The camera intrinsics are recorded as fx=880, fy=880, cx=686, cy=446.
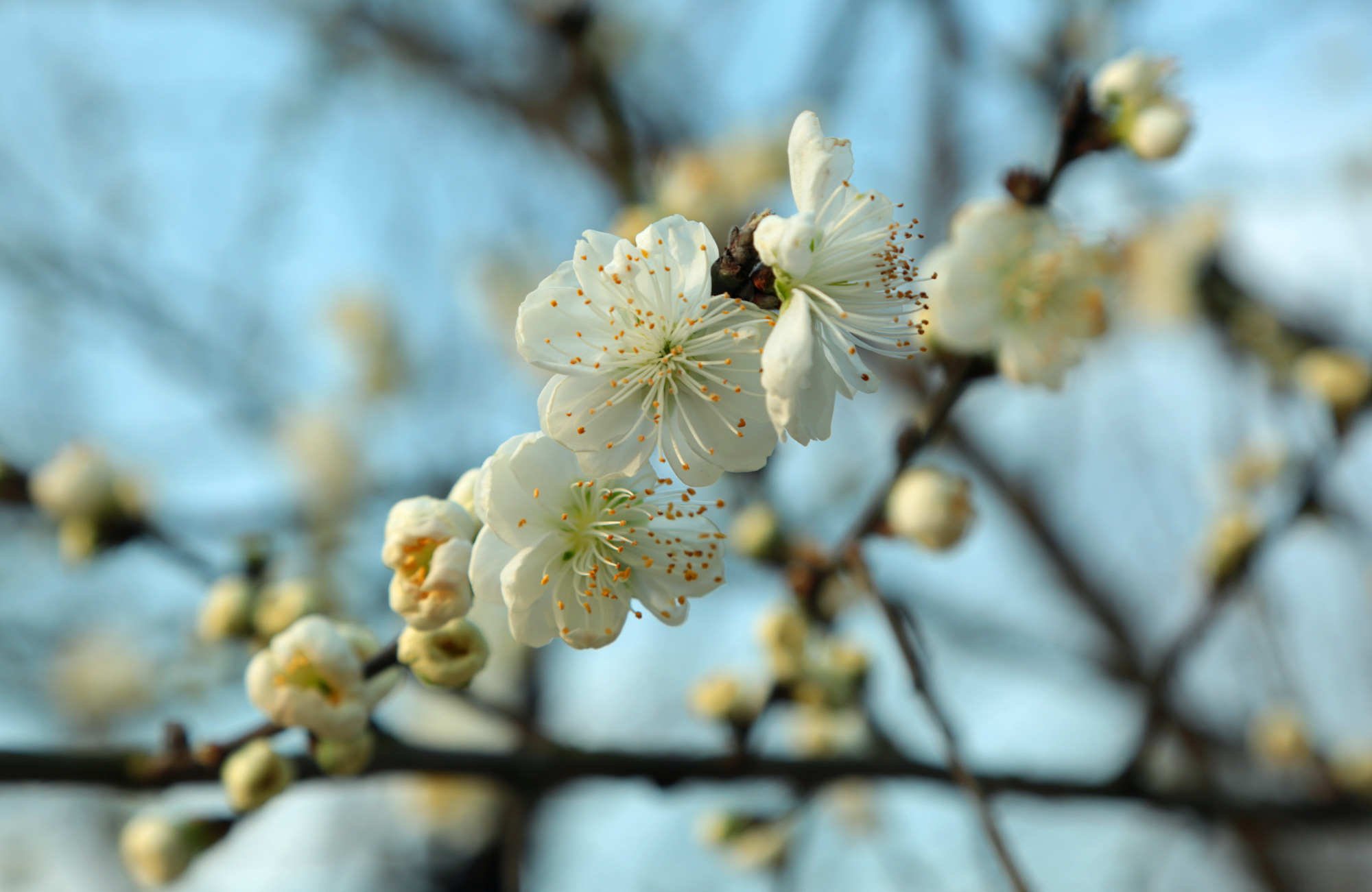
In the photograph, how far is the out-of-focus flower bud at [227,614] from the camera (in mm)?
1649

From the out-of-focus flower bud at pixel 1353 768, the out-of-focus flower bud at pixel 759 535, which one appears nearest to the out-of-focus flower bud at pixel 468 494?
the out-of-focus flower bud at pixel 759 535

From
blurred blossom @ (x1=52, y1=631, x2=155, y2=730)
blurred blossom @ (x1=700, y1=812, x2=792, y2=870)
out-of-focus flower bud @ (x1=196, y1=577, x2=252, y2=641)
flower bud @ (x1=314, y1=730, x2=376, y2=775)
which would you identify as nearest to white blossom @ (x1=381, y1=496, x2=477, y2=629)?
flower bud @ (x1=314, y1=730, x2=376, y2=775)

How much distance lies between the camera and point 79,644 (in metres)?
3.82

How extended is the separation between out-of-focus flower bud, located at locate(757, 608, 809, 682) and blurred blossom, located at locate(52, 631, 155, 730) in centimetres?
308

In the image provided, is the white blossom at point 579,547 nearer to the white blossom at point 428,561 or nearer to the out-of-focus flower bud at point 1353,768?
the white blossom at point 428,561

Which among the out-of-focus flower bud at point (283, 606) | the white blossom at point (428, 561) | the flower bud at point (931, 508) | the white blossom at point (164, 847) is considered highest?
the flower bud at point (931, 508)

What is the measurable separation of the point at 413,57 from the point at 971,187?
2.69 m

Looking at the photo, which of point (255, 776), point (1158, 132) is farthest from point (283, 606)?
point (1158, 132)

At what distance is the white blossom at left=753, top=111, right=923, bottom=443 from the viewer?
878mm

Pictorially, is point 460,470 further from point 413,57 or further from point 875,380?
point 875,380

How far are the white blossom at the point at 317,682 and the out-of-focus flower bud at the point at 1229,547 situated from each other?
200cm

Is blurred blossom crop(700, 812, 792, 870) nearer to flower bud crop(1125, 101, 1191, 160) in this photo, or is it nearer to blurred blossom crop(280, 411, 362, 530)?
flower bud crop(1125, 101, 1191, 160)

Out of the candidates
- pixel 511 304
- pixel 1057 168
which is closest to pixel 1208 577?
pixel 1057 168

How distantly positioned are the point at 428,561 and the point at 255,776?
0.50 meters
